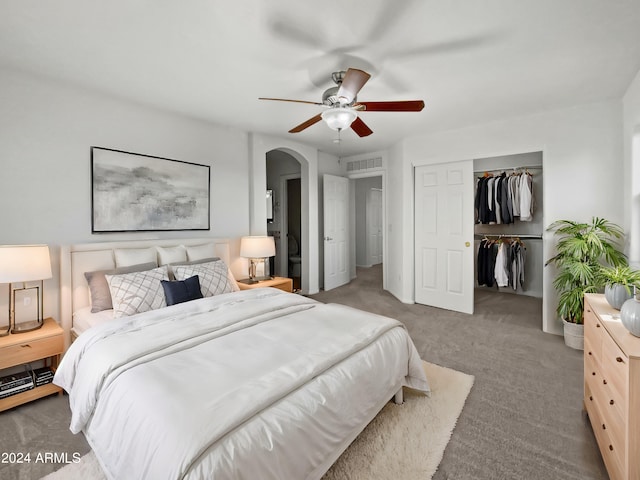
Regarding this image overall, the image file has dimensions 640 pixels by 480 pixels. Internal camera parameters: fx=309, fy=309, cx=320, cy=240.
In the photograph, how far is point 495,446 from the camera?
178 cm

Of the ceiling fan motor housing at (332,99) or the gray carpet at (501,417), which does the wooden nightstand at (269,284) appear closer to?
the gray carpet at (501,417)

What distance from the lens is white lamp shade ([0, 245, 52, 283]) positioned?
216 cm

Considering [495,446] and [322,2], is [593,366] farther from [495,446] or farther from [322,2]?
[322,2]

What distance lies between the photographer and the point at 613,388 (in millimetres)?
1461

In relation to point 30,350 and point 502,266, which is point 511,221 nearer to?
point 502,266

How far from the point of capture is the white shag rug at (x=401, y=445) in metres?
1.59

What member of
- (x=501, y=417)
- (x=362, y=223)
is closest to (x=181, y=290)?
(x=501, y=417)

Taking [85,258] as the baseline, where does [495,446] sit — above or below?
below

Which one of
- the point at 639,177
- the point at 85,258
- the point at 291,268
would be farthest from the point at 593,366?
the point at 291,268

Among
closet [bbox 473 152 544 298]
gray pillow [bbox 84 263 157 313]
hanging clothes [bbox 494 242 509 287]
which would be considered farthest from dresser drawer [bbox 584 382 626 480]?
gray pillow [bbox 84 263 157 313]

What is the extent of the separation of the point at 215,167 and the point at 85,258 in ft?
5.70

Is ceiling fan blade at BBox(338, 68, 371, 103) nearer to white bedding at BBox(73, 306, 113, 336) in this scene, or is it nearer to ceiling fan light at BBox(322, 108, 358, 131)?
ceiling fan light at BBox(322, 108, 358, 131)

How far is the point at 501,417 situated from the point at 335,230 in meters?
4.03

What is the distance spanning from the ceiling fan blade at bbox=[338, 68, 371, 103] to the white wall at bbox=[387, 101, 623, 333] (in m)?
2.45
